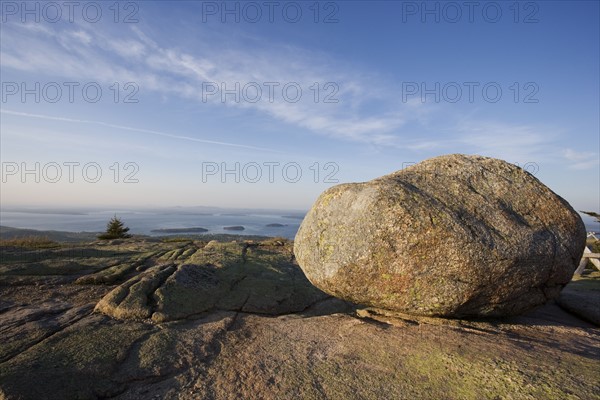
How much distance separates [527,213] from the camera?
8.30m

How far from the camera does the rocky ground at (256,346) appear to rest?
5.15 meters

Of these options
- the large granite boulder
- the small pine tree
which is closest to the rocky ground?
the large granite boulder

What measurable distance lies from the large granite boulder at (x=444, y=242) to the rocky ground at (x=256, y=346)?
0.80 m

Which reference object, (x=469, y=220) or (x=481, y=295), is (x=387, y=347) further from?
(x=469, y=220)

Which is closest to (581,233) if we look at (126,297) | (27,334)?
(126,297)

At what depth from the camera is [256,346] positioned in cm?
688

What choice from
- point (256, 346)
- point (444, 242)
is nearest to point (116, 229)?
point (256, 346)

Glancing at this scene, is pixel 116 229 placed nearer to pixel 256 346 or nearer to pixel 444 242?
pixel 256 346

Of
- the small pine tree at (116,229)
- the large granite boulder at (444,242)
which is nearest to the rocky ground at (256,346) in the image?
the large granite boulder at (444,242)

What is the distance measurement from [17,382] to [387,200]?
23.9 ft

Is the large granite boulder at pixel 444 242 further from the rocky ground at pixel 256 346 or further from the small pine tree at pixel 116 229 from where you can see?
the small pine tree at pixel 116 229

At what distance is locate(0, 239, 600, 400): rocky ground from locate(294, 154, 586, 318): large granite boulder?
795 mm

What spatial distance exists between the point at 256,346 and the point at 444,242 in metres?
4.58

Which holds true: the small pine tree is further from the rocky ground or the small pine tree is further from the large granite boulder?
the large granite boulder
